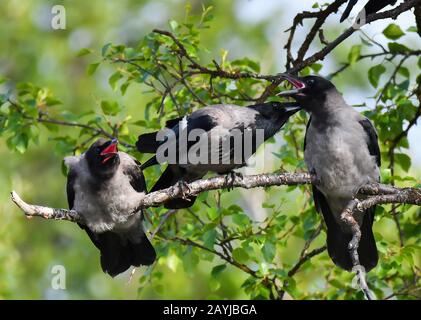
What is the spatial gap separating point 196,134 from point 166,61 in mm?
1089

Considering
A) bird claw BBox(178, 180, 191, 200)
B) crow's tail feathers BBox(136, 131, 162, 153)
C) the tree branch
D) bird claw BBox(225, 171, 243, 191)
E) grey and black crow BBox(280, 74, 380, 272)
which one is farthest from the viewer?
crow's tail feathers BBox(136, 131, 162, 153)

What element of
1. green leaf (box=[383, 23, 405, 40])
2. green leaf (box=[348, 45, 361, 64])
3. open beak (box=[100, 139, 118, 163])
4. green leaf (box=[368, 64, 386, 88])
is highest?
green leaf (box=[348, 45, 361, 64])

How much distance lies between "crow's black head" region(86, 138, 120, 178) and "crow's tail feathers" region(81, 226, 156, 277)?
0.75 meters

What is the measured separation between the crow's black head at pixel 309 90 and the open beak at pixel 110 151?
4.24ft

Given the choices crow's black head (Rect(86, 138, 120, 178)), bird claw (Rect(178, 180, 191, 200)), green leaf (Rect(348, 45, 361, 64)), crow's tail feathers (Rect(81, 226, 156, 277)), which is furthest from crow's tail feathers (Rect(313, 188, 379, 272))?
green leaf (Rect(348, 45, 361, 64))

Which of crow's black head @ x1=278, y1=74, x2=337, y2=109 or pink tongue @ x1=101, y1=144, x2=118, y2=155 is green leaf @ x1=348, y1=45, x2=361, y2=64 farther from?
pink tongue @ x1=101, y1=144, x2=118, y2=155

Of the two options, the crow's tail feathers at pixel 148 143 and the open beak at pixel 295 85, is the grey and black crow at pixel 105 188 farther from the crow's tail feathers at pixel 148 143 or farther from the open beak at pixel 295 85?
the open beak at pixel 295 85

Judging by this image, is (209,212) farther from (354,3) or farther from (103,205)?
(354,3)

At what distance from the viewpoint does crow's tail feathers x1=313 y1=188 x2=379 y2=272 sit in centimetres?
659

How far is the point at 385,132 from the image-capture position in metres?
7.12

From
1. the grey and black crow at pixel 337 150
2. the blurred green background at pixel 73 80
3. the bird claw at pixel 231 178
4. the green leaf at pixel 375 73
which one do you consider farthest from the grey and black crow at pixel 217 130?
the blurred green background at pixel 73 80

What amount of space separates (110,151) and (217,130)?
791mm

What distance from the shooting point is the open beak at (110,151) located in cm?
615
